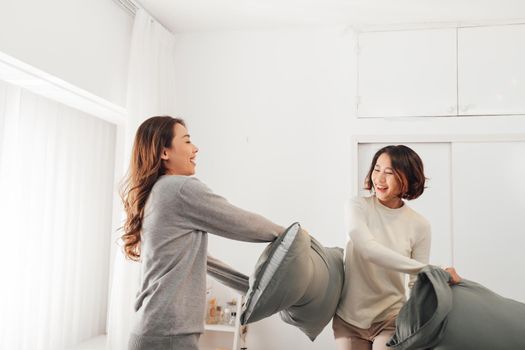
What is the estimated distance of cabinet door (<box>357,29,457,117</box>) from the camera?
366 cm

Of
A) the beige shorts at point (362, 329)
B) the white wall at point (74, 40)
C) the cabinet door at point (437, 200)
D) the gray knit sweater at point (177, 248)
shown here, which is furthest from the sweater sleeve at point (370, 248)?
the cabinet door at point (437, 200)

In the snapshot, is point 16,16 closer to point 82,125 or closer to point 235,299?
point 82,125

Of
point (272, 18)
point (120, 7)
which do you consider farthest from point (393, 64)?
point (120, 7)

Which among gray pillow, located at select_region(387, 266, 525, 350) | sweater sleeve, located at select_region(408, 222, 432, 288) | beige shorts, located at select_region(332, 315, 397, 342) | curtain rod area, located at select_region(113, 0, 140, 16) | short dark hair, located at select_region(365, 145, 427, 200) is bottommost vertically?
beige shorts, located at select_region(332, 315, 397, 342)

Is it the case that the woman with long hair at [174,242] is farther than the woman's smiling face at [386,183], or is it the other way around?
the woman's smiling face at [386,183]

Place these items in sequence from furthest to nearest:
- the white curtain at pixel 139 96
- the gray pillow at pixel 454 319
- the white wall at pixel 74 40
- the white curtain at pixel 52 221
→ the white curtain at pixel 139 96
the white curtain at pixel 52 221
the white wall at pixel 74 40
the gray pillow at pixel 454 319

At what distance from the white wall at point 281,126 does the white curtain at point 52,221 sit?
0.85 meters

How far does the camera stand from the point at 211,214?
1.66 metres

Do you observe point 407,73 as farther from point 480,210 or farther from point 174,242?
point 174,242

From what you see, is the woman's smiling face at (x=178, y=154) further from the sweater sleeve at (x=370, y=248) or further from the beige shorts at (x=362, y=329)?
the beige shorts at (x=362, y=329)

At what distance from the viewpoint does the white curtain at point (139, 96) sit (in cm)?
316

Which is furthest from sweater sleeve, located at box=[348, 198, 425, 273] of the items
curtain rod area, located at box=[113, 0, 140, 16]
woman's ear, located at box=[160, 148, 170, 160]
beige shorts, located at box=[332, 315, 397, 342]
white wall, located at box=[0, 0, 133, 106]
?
curtain rod area, located at box=[113, 0, 140, 16]

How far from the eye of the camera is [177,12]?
143 inches

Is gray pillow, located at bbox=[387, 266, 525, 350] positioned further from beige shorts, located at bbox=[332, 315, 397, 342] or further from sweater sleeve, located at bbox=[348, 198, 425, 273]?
beige shorts, located at bbox=[332, 315, 397, 342]
